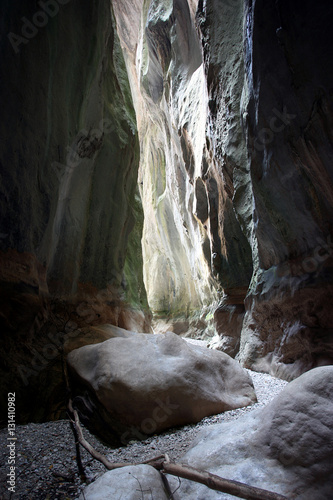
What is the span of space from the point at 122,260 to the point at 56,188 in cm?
332

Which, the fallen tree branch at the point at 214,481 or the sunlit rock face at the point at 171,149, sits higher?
the sunlit rock face at the point at 171,149

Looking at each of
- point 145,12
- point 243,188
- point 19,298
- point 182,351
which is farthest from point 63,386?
point 145,12

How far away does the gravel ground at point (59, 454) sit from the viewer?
2156 mm

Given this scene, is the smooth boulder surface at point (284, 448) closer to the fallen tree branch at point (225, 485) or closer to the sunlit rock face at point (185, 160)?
the fallen tree branch at point (225, 485)

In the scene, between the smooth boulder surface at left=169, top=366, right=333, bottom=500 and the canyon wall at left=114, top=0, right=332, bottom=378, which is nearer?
the smooth boulder surface at left=169, top=366, right=333, bottom=500

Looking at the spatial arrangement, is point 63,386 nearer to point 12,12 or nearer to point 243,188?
point 12,12

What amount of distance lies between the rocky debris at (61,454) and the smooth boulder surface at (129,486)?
10.7 inches

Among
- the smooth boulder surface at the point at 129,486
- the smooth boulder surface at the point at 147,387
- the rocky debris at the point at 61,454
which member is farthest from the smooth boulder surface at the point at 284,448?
the smooth boulder surface at the point at 147,387

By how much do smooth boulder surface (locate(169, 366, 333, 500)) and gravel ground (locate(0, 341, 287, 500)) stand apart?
20.6 inches

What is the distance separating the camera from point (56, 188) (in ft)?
17.0

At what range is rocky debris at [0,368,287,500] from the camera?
2.16 metres

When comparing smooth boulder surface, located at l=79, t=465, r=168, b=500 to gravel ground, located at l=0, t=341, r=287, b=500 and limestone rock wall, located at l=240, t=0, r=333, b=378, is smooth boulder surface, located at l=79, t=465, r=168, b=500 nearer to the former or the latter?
gravel ground, located at l=0, t=341, r=287, b=500

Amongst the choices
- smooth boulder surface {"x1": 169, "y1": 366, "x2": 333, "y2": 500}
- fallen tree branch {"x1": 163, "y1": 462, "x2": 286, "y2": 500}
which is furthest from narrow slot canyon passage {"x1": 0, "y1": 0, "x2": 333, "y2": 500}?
fallen tree branch {"x1": 163, "y1": 462, "x2": 286, "y2": 500}

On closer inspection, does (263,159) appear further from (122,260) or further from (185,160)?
(185,160)
